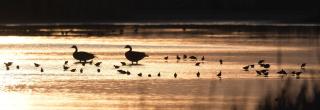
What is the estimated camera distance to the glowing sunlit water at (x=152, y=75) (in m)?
24.7

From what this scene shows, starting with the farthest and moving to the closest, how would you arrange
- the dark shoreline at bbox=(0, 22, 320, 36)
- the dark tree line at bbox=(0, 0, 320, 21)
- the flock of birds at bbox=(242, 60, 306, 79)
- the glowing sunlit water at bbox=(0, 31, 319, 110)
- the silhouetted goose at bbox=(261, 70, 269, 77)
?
the dark tree line at bbox=(0, 0, 320, 21)
the dark shoreline at bbox=(0, 22, 320, 36)
the silhouetted goose at bbox=(261, 70, 269, 77)
the flock of birds at bbox=(242, 60, 306, 79)
the glowing sunlit water at bbox=(0, 31, 319, 110)

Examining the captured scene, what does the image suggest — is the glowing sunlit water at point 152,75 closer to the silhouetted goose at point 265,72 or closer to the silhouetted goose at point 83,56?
the silhouetted goose at point 265,72

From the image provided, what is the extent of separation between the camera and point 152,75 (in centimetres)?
3158

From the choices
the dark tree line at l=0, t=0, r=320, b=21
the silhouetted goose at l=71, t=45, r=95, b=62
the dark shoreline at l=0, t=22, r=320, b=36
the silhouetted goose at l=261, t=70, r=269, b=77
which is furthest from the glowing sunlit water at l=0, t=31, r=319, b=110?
the dark tree line at l=0, t=0, r=320, b=21

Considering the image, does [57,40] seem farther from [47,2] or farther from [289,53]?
[47,2]

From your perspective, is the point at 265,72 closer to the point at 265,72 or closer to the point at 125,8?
the point at 265,72

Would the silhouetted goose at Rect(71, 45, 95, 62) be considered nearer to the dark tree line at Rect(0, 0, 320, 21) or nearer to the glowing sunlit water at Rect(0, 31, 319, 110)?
the glowing sunlit water at Rect(0, 31, 319, 110)

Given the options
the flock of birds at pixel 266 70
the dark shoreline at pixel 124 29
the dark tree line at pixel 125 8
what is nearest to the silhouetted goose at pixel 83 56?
the flock of birds at pixel 266 70

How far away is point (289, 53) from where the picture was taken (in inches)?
1631

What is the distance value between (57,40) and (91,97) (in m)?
28.9

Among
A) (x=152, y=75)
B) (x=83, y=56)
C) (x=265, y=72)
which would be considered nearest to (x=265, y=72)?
(x=265, y=72)

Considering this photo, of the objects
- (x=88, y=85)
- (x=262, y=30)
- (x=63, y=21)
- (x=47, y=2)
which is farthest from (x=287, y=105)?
(x=47, y=2)

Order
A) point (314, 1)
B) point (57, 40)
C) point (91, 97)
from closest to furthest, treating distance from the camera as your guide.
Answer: point (91, 97), point (57, 40), point (314, 1)

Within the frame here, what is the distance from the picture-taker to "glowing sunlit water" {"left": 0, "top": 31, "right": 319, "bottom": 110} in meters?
24.7
